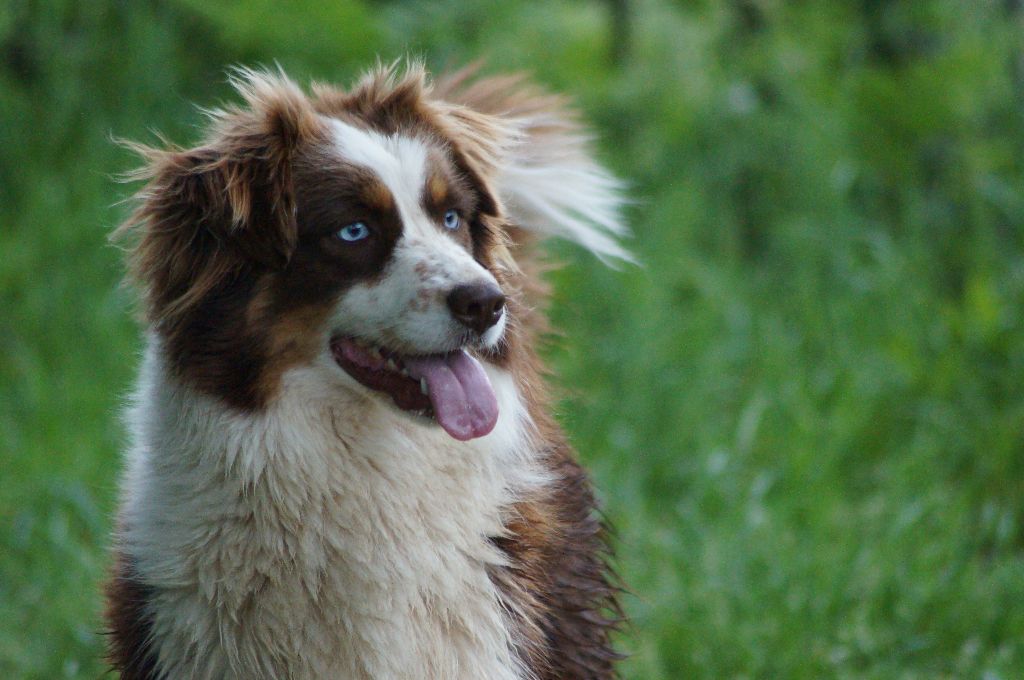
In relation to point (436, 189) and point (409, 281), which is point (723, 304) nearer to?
point (436, 189)

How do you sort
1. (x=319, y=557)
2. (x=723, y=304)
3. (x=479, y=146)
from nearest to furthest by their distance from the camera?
(x=319, y=557) → (x=479, y=146) → (x=723, y=304)

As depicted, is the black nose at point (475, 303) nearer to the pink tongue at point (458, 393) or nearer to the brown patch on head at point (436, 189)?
the pink tongue at point (458, 393)

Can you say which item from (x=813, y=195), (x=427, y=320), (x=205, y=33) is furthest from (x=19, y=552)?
(x=813, y=195)

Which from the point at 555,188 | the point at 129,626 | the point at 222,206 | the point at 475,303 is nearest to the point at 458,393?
the point at 475,303

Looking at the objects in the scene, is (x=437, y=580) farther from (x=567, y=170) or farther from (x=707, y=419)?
(x=707, y=419)

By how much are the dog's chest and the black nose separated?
1.06 feet

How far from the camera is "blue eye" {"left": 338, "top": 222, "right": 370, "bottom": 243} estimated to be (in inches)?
111

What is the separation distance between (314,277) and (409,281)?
0.70 ft

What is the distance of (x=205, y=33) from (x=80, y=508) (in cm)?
320

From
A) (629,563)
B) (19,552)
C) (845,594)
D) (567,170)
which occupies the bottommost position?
(19,552)

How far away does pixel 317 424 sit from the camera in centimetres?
286

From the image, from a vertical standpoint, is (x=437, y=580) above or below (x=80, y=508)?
above

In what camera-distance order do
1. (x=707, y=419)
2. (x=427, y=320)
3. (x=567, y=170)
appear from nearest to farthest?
(x=427, y=320) → (x=567, y=170) → (x=707, y=419)

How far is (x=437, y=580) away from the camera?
2.87m
